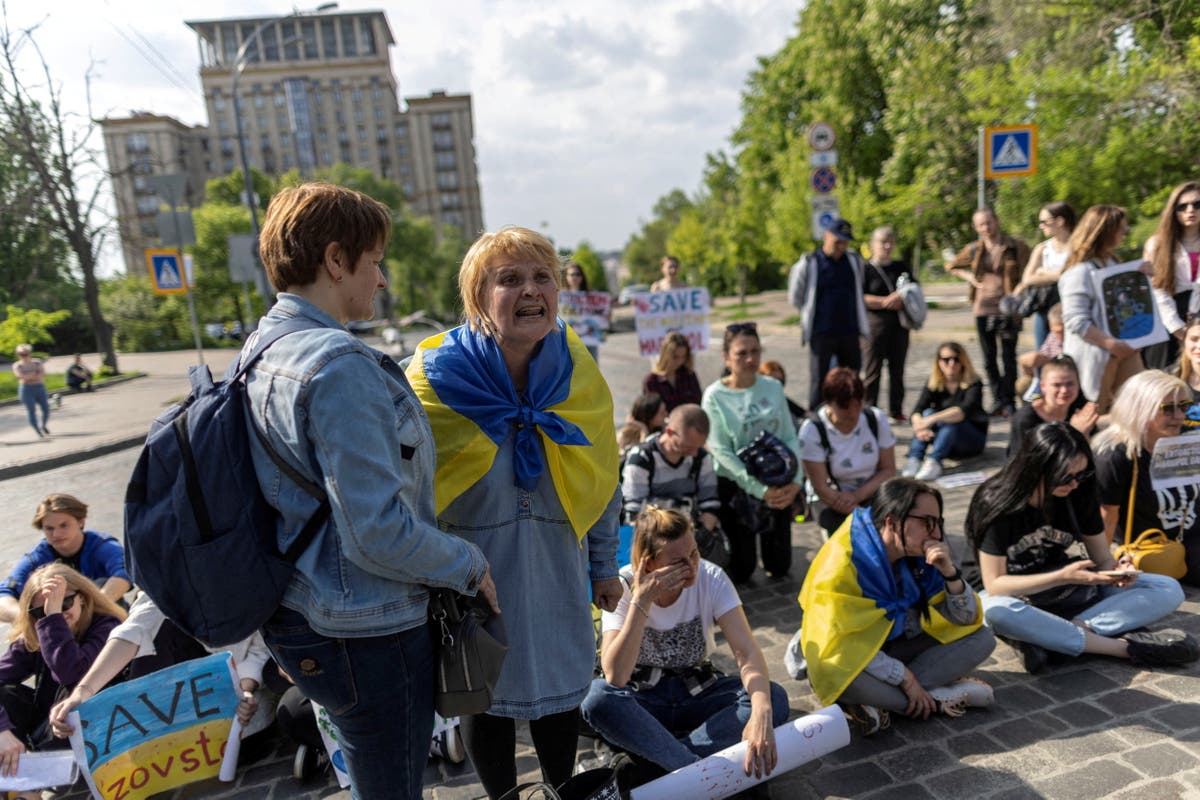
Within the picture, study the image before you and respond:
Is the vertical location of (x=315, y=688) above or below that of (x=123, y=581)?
above

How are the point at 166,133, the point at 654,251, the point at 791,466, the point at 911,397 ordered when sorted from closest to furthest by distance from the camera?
the point at 791,466 < the point at 911,397 < the point at 654,251 < the point at 166,133

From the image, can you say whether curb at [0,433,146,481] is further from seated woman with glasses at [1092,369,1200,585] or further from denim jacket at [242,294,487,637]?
seated woman with glasses at [1092,369,1200,585]

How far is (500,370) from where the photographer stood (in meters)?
2.12

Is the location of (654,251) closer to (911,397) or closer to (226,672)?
(911,397)

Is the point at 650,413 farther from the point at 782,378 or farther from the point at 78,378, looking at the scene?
the point at 78,378

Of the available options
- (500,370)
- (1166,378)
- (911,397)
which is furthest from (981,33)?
(500,370)

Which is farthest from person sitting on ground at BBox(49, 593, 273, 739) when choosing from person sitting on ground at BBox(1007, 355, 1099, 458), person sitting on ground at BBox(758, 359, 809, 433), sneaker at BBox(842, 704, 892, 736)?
person sitting on ground at BBox(1007, 355, 1099, 458)

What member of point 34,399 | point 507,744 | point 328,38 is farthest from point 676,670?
point 328,38

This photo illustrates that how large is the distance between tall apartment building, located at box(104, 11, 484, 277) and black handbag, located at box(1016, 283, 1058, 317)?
100m

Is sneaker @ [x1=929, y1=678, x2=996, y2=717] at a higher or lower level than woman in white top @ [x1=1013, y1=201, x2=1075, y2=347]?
lower

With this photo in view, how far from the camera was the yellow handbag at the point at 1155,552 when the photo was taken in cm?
404

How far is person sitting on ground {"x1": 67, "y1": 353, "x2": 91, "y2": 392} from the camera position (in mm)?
18922

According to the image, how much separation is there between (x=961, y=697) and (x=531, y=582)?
2.13 meters

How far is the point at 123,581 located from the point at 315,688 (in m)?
2.88
